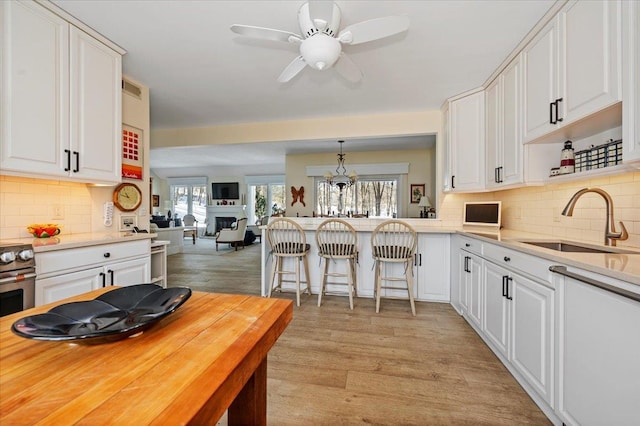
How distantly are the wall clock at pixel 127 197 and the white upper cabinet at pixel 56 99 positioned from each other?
13.0 inches

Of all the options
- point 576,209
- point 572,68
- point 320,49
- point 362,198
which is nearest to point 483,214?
point 576,209

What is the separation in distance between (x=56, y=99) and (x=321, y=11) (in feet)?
6.23

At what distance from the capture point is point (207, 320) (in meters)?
0.81

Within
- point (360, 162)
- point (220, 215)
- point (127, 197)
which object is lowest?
point (220, 215)

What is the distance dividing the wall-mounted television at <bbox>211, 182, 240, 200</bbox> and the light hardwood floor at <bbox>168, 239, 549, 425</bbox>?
7.51m

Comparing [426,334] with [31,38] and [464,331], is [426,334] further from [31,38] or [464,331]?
[31,38]

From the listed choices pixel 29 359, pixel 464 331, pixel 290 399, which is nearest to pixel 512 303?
pixel 464 331

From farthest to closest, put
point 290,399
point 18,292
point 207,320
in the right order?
point 290,399 → point 18,292 → point 207,320

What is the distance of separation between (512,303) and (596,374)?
2.21ft

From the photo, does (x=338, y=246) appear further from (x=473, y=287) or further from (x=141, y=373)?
(x=141, y=373)

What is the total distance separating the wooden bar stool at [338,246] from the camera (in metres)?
3.10

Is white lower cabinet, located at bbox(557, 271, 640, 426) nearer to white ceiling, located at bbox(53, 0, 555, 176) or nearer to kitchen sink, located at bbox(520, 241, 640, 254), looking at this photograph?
kitchen sink, located at bbox(520, 241, 640, 254)

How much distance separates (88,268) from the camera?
1899 millimetres

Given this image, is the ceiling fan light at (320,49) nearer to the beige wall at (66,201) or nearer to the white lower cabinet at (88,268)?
the white lower cabinet at (88,268)
